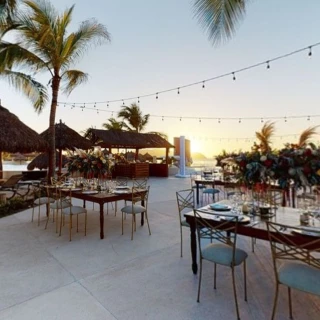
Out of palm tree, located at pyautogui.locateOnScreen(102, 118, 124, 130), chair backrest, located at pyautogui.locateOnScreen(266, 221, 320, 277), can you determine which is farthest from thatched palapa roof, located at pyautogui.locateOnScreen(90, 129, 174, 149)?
chair backrest, located at pyautogui.locateOnScreen(266, 221, 320, 277)

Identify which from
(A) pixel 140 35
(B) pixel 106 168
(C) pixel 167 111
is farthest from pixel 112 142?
(B) pixel 106 168

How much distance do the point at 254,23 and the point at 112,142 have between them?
930 centimetres

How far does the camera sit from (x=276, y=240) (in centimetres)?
212

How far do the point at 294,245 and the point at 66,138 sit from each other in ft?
34.6

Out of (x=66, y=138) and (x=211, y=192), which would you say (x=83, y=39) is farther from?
(x=211, y=192)

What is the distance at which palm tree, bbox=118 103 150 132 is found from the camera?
20000 mm

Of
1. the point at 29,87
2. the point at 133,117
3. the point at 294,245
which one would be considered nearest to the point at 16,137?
the point at 29,87

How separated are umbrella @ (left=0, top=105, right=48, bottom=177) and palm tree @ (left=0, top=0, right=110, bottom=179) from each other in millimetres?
748

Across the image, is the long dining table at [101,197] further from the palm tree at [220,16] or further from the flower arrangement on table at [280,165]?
the palm tree at [220,16]

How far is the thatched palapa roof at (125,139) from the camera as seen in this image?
13.5 m

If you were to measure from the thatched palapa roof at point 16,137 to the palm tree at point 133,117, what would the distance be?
11866 mm

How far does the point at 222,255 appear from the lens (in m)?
2.38

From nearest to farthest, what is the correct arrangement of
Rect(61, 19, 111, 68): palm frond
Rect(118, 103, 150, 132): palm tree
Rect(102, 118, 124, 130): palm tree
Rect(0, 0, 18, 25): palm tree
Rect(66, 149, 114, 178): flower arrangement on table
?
Rect(66, 149, 114, 178): flower arrangement on table < Rect(0, 0, 18, 25): palm tree < Rect(61, 19, 111, 68): palm frond < Rect(118, 103, 150, 132): palm tree < Rect(102, 118, 124, 130): palm tree

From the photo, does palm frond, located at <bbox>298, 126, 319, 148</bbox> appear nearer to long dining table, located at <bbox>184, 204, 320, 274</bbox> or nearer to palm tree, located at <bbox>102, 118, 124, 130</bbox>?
long dining table, located at <bbox>184, 204, 320, 274</bbox>
